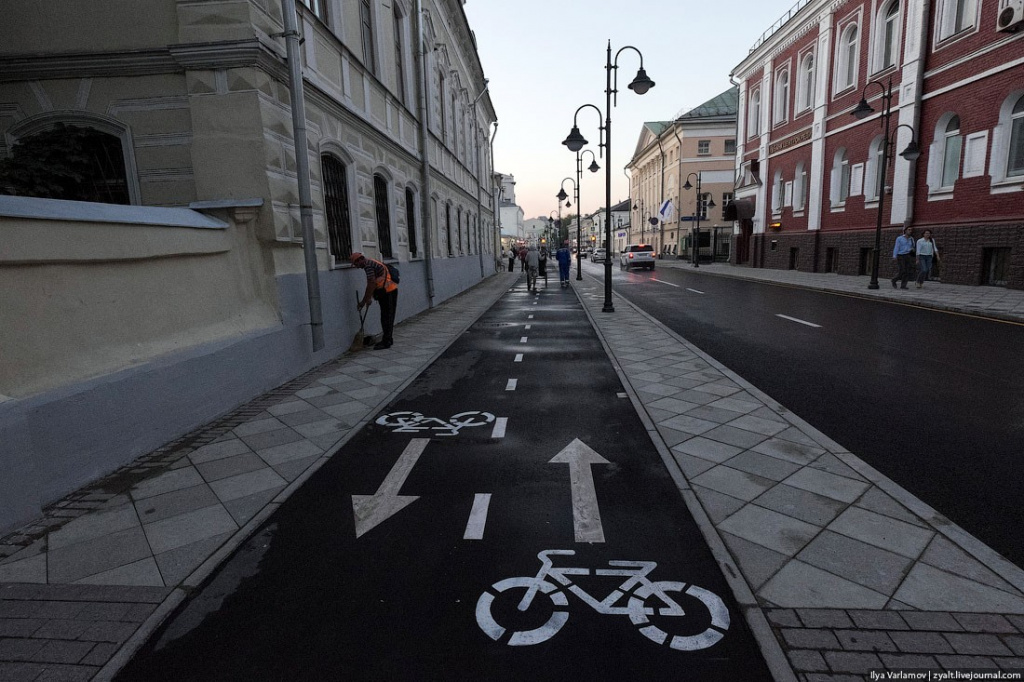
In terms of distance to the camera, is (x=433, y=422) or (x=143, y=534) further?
(x=433, y=422)

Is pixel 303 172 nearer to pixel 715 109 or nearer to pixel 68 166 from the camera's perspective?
pixel 68 166

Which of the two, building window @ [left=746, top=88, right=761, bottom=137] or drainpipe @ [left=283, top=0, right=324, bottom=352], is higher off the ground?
building window @ [left=746, top=88, right=761, bottom=137]

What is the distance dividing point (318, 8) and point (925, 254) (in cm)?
1811

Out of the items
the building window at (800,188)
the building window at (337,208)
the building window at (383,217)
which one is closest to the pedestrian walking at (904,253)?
the building window at (800,188)

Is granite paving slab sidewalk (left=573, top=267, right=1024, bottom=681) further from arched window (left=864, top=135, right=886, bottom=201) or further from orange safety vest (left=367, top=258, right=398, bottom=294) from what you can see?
arched window (left=864, top=135, right=886, bottom=201)

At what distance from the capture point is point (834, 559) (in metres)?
3.11

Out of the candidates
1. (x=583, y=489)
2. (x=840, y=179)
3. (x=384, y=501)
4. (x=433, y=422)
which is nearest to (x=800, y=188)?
(x=840, y=179)

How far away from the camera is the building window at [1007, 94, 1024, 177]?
51.9ft

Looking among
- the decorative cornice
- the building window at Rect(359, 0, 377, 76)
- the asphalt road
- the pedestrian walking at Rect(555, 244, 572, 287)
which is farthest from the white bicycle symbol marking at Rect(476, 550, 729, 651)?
the pedestrian walking at Rect(555, 244, 572, 287)

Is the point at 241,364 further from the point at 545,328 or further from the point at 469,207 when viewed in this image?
the point at 469,207

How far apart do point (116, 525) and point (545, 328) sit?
30.5 ft

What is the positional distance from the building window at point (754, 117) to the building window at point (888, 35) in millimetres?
11848

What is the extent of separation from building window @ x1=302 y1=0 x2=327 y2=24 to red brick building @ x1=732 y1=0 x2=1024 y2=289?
17.4 meters

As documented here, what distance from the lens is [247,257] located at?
7188 mm
